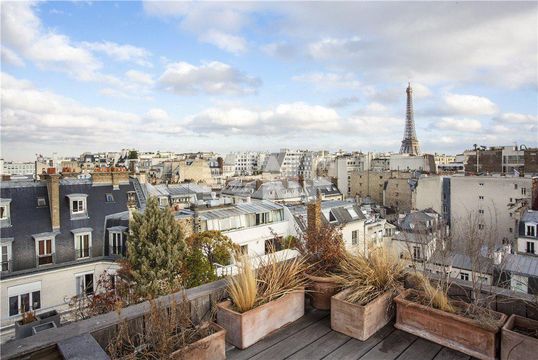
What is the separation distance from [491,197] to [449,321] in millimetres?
34768

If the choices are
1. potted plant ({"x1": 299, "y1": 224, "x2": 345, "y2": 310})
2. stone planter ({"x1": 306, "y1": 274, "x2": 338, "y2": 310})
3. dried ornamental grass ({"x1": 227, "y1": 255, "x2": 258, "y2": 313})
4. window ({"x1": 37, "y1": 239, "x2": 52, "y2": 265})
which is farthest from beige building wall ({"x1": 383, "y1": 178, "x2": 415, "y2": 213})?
dried ornamental grass ({"x1": 227, "y1": 255, "x2": 258, "y2": 313})

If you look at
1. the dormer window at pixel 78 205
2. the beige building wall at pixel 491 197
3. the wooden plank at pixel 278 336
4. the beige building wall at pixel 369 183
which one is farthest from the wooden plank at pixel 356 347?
the beige building wall at pixel 369 183

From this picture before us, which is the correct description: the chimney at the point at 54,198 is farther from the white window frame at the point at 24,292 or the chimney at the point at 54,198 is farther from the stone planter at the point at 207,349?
the stone planter at the point at 207,349

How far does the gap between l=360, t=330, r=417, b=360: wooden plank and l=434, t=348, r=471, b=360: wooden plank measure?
0.84 ft

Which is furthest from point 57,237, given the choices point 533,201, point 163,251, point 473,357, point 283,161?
point 283,161

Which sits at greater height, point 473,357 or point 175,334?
point 175,334

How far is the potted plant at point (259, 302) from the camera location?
3000 mm

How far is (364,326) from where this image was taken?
3.13m

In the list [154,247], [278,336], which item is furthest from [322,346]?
[154,247]

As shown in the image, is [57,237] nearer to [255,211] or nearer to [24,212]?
[24,212]

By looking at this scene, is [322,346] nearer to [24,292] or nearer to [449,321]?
[449,321]

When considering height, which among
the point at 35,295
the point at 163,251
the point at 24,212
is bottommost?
the point at 35,295

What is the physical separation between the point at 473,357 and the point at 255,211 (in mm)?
15287

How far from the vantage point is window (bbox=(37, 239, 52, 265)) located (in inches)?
531
